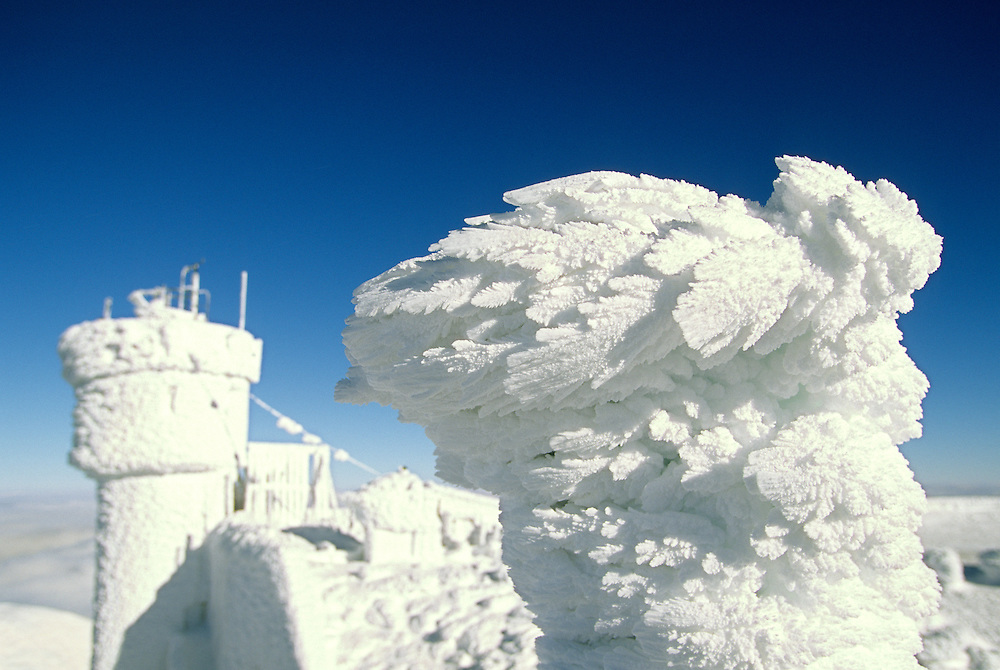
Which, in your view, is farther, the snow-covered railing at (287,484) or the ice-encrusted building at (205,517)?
the snow-covered railing at (287,484)

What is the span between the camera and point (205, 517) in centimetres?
618

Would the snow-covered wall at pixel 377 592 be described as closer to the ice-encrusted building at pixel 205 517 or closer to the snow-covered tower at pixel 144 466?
the ice-encrusted building at pixel 205 517

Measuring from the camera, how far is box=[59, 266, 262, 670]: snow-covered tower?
5.83m

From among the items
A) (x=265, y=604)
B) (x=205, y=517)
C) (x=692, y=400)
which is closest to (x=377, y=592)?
(x=265, y=604)

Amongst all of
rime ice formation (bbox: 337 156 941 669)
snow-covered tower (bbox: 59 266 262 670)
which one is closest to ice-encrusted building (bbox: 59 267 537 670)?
snow-covered tower (bbox: 59 266 262 670)

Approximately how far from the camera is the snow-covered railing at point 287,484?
685 centimetres

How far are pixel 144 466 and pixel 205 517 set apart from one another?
2.70ft

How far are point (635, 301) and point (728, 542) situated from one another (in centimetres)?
44

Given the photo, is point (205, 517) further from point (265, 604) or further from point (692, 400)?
point (692, 400)

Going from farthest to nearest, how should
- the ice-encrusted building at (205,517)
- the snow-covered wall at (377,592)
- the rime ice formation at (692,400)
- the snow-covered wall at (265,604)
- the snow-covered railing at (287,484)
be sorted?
the snow-covered railing at (287,484)
the ice-encrusted building at (205,517)
the snow-covered wall at (265,604)
the snow-covered wall at (377,592)
the rime ice formation at (692,400)

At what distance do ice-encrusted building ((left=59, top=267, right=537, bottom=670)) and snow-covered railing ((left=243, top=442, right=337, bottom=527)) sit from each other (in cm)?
2

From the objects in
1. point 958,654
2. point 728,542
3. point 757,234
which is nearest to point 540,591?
point 728,542

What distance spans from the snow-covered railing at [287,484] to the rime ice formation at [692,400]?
237 inches

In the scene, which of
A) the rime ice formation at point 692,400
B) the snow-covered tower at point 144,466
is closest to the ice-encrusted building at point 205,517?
the snow-covered tower at point 144,466
